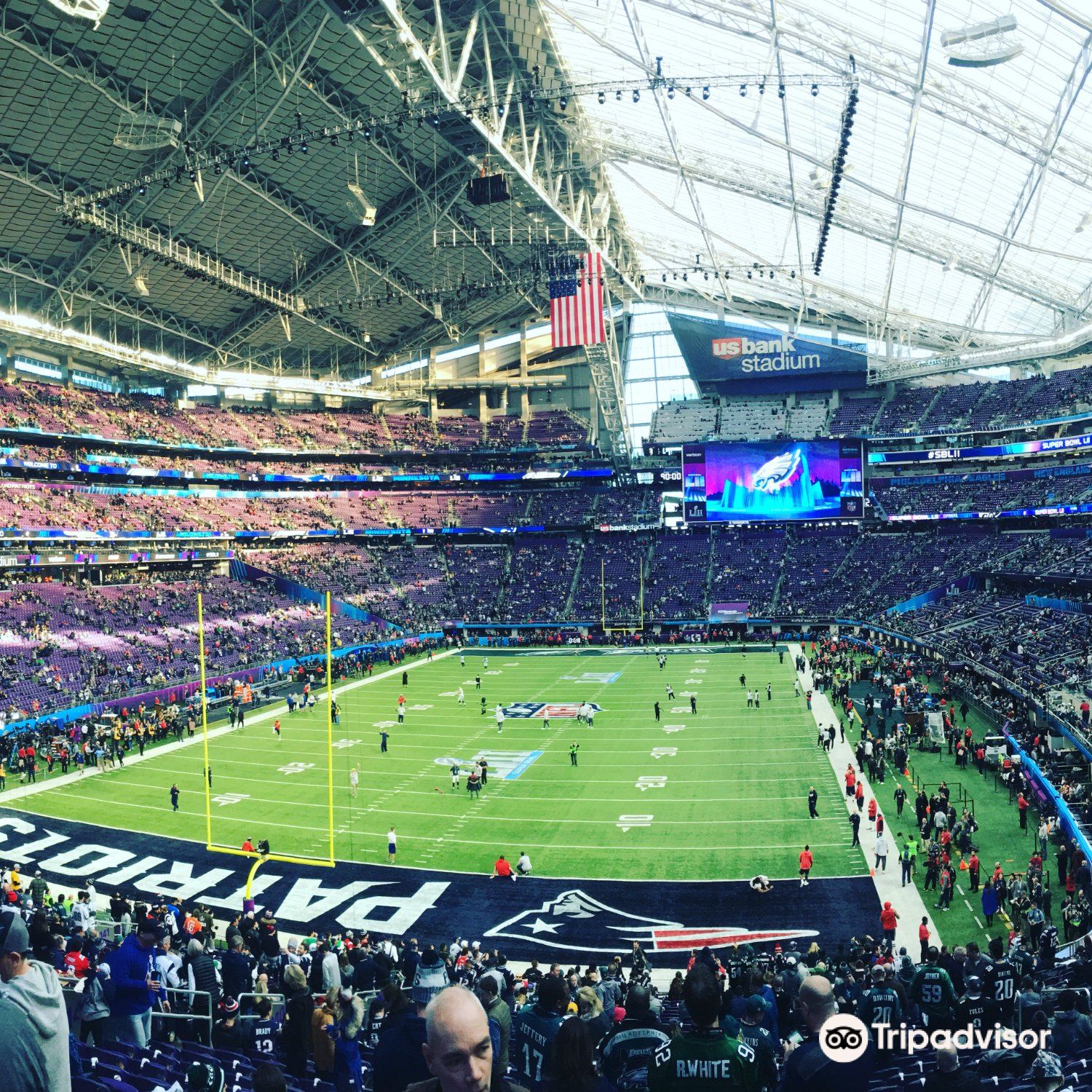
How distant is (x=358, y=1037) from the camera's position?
948 cm

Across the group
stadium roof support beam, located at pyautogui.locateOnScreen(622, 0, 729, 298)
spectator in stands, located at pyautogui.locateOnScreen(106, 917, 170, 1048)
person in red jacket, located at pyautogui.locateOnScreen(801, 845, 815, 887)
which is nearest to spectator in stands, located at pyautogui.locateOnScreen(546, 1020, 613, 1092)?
spectator in stands, located at pyautogui.locateOnScreen(106, 917, 170, 1048)

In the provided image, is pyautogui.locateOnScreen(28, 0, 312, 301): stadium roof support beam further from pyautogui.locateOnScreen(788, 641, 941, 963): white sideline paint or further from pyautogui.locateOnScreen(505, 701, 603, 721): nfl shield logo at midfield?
pyautogui.locateOnScreen(788, 641, 941, 963): white sideline paint

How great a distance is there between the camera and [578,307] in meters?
44.4

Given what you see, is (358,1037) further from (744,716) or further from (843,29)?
(843,29)

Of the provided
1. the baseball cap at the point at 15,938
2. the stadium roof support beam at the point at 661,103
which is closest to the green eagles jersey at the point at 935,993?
the baseball cap at the point at 15,938

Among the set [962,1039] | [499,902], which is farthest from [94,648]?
[962,1039]

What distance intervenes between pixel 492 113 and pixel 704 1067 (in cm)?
3531

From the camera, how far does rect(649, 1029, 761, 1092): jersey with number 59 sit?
3.71 m

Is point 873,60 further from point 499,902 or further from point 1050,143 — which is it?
point 499,902

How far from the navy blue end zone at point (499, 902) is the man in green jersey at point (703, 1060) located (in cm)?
1348

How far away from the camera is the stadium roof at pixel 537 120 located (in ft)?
99.4

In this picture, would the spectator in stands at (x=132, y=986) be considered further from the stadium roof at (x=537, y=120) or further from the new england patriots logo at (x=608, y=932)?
the stadium roof at (x=537, y=120)

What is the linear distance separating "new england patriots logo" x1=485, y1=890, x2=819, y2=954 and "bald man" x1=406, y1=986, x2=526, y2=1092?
48.9 feet

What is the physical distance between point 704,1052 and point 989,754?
2603cm
